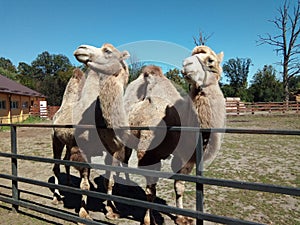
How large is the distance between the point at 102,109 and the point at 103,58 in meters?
0.70

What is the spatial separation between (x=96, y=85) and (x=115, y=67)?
29.6 inches

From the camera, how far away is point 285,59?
94.2ft

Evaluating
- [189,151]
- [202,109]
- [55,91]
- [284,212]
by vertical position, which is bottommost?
[284,212]

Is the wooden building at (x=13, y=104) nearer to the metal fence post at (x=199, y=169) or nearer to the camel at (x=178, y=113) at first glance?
the camel at (x=178, y=113)

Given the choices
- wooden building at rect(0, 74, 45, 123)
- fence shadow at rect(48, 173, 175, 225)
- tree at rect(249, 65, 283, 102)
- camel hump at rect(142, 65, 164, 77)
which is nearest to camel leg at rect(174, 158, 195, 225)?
fence shadow at rect(48, 173, 175, 225)

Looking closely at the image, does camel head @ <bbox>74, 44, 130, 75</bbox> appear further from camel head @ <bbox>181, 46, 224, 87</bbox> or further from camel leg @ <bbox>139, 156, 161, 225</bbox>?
camel leg @ <bbox>139, 156, 161, 225</bbox>

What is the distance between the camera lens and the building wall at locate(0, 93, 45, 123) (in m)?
21.8

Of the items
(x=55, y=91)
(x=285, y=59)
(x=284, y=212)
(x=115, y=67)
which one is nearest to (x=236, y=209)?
(x=284, y=212)

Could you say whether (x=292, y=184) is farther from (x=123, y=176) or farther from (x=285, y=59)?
(x=285, y=59)

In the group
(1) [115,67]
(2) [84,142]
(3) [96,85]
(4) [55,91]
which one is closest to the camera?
(1) [115,67]

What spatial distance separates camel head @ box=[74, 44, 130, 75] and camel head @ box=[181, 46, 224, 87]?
1041 mm

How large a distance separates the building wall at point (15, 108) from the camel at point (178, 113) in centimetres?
2055

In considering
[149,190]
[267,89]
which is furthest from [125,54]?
[267,89]

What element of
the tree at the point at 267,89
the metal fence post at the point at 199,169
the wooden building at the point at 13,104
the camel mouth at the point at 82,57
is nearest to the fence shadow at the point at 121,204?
the metal fence post at the point at 199,169
